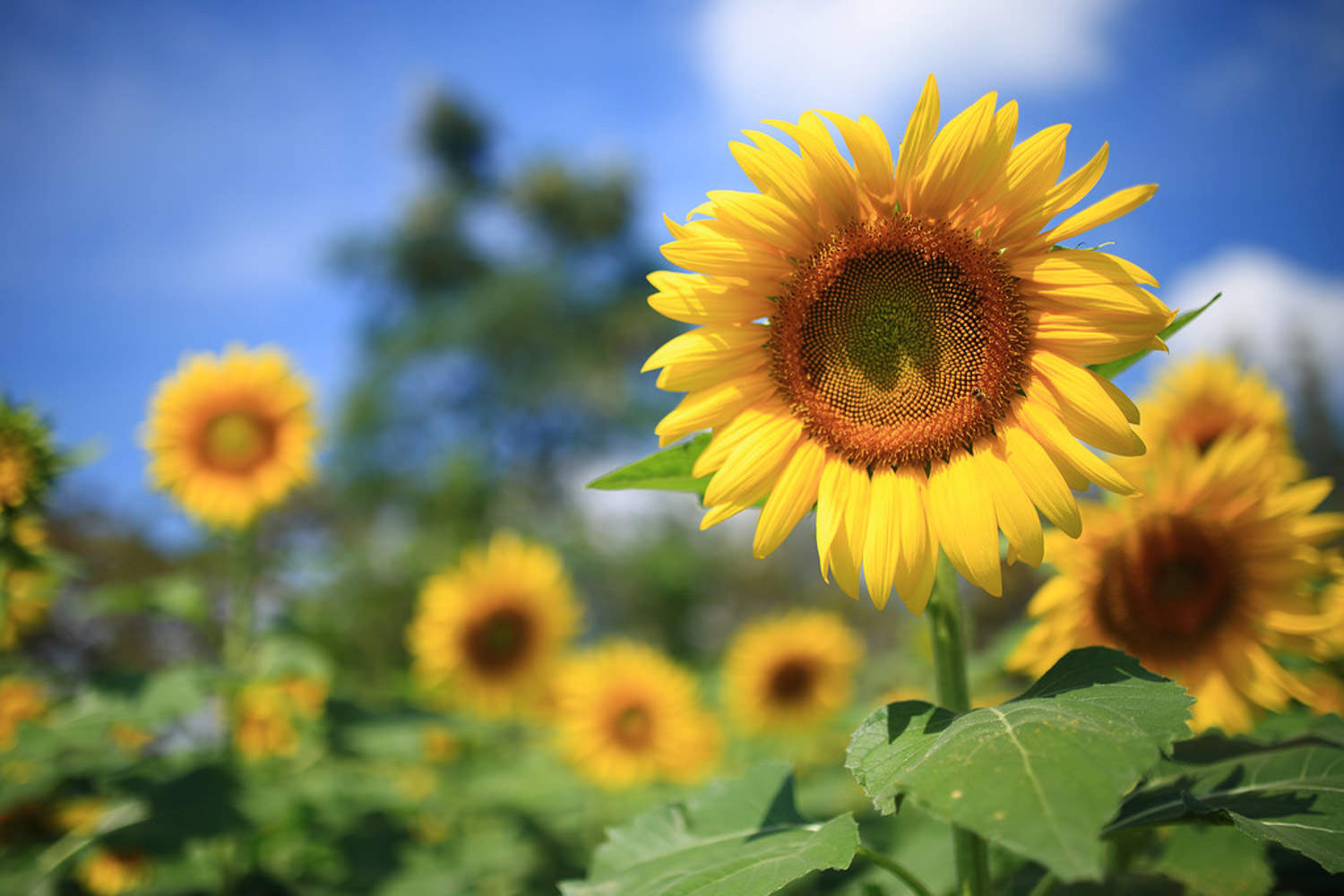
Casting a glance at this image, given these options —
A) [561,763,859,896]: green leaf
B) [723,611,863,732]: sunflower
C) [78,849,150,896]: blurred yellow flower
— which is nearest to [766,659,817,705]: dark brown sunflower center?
[723,611,863,732]: sunflower

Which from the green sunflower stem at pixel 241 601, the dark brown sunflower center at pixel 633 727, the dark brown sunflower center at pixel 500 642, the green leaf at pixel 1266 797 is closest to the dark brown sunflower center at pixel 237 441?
the green sunflower stem at pixel 241 601

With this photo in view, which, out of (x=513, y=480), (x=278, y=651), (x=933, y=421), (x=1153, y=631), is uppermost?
(x=513, y=480)

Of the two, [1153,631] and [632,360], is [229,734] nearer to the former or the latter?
[1153,631]

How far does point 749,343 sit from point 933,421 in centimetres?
28

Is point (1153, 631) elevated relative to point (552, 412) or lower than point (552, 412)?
lower

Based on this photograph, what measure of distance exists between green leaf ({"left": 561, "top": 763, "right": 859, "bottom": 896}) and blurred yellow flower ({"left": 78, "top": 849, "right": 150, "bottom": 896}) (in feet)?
9.05

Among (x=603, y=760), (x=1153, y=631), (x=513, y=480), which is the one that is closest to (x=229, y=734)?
(x=603, y=760)

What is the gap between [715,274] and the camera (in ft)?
3.69

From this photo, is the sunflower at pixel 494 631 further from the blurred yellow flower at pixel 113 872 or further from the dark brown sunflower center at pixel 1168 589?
the dark brown sunflower center at pixel 1168 589

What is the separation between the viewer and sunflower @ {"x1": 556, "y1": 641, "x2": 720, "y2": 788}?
3887 millimetres

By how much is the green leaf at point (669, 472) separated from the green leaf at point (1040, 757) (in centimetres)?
42

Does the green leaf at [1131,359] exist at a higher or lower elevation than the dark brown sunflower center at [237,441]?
lower

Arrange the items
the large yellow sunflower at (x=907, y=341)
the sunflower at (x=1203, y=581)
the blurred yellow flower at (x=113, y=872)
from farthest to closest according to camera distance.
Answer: the blurred yellow flower at (x=113, y=872), the sunflower at (x=1203, y=581), the large yellow sunflower at (x=907, y=341)

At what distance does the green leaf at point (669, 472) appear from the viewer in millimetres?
1165
